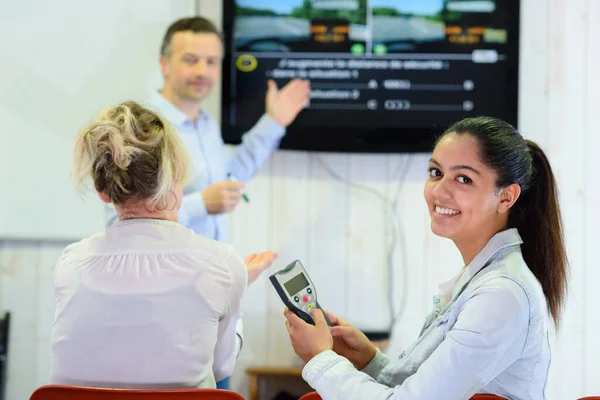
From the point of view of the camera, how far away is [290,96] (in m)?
3.18

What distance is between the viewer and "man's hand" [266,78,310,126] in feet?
10.4

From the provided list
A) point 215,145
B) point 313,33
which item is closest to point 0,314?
point 215,145

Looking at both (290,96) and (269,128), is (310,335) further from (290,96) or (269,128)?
(290,96)

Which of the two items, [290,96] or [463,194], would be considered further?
[290,96]

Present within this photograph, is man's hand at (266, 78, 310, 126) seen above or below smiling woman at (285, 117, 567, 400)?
above

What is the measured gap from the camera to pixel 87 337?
5.04ft

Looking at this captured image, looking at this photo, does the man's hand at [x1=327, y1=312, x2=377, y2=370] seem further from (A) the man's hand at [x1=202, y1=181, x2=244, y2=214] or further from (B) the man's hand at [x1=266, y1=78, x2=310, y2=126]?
(B) the man's hand at [x1=266, y1=78, x2=310, y2=126]

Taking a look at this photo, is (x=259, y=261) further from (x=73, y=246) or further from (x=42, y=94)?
(x=42, y=94)

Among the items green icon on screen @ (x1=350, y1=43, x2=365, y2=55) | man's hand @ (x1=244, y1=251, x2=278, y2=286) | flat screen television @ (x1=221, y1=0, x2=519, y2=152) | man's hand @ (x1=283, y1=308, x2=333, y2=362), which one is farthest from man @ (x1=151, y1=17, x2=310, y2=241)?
man's hand @ (x1=283, y1=308, x2=333, y2=362)

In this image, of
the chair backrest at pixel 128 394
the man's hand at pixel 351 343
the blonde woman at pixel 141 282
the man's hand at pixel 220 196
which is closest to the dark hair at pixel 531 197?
the man's hand at pixel 351 343

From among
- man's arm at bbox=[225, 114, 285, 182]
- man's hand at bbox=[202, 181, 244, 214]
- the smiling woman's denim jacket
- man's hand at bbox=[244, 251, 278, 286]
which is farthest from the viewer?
man's arm at bbox=[225, 114, 285, 182]

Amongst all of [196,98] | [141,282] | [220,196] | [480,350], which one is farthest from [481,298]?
[196,98]

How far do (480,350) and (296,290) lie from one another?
44 cm

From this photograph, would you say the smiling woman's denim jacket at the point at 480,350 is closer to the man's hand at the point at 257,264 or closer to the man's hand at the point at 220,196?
the man's hand at the point at 257,264
